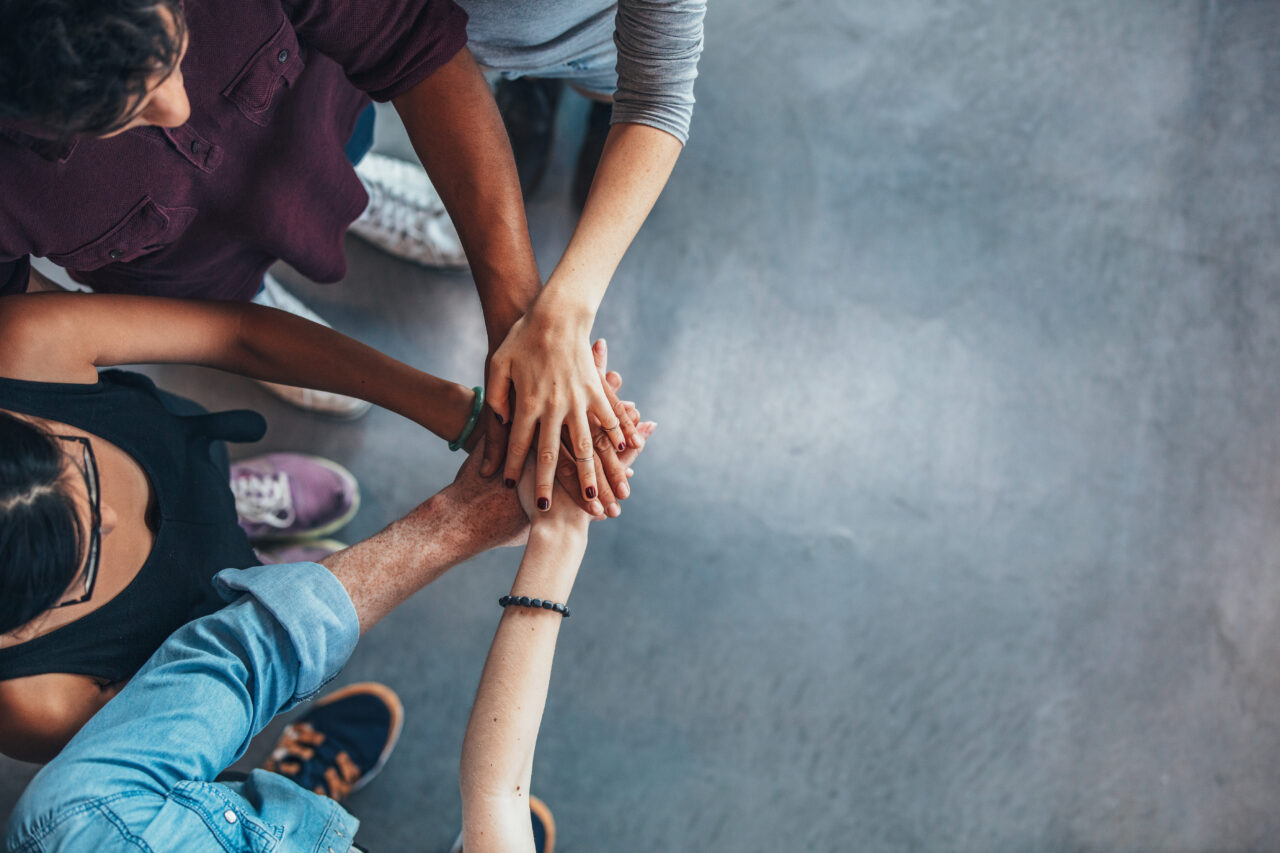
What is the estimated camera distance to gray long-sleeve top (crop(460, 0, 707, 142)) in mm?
985

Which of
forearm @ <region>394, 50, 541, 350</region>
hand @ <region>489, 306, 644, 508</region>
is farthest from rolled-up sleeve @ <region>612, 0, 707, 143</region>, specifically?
hand @ <region>489, 306, 644, 508</region>

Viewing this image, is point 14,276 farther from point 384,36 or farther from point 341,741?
point 341,741

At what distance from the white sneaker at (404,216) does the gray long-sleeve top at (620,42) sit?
58cm

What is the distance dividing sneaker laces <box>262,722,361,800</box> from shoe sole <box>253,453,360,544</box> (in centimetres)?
44

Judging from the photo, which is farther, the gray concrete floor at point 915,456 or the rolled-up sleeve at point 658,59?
the gray concrete floor at point 915,456

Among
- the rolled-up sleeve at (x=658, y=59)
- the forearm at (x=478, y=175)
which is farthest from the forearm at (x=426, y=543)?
the rolled-up sleeve at (x=658, y=59)

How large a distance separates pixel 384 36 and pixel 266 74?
16cm

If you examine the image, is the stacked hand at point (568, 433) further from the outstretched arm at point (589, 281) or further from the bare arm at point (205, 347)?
the bare arm at point (205, 347)

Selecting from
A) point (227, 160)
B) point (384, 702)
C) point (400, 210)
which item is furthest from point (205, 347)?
point (384, 702)

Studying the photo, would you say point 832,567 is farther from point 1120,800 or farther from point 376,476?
point 376,476

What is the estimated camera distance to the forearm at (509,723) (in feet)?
3.03

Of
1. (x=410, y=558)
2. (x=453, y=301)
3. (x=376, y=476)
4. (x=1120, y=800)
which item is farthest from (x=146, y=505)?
(x=1120, y=800)

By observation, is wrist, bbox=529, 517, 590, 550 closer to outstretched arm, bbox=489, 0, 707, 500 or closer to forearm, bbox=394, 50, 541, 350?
outstretched arm, bbox=489, 0, 707, 500

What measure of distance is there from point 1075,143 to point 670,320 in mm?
1284
